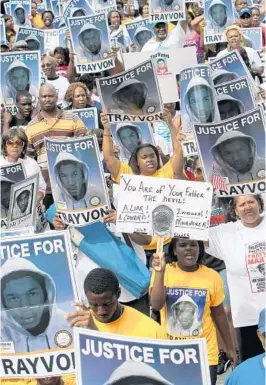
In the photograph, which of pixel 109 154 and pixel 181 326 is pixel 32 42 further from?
pixel 181 326

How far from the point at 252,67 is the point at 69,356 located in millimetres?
6368

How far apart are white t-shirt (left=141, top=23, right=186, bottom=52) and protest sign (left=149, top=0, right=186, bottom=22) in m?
0.17

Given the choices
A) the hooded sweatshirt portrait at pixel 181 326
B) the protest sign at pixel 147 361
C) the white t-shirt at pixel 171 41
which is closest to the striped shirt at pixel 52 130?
the hooded sweatshirt portrait at pixel 181 326

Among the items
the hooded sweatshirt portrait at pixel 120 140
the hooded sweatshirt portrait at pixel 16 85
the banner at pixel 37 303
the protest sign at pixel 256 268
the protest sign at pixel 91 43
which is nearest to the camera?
Answer: the banner at pixel 37 303

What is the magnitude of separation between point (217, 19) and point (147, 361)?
8.82 m

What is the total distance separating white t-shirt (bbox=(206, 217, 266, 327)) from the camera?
5.18 meters

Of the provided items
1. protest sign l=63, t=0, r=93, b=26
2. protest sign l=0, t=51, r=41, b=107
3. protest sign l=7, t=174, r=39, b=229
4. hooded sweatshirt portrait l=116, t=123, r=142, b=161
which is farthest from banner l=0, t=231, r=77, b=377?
protest sign l=63, t=0, r=93, b=26

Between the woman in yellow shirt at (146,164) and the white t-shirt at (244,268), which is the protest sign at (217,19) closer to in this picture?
the woman in yellow shirt at (146,164)

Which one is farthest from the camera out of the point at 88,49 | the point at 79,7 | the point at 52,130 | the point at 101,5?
the point at 101,5

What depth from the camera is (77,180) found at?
19.5 feet

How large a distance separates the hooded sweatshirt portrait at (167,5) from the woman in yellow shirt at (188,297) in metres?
7.01

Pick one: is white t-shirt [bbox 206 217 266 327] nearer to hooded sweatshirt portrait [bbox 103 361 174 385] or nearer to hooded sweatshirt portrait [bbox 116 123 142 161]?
hooded sweatshirt portrait [bbox 103 361 174 385]

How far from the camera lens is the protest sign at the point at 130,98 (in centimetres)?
716

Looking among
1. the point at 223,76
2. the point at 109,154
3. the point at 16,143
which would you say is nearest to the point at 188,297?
the point at 109,154
